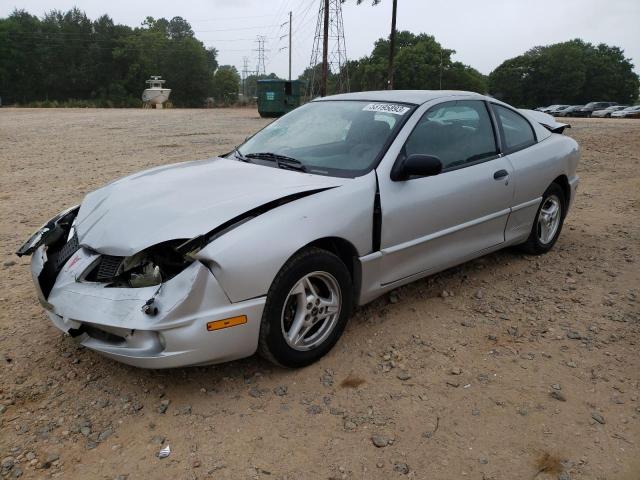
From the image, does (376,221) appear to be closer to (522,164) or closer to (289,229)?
(289,229)

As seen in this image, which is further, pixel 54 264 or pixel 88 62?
pixel 88 62

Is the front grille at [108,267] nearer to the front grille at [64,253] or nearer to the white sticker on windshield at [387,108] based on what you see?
the front grille at [64,253]

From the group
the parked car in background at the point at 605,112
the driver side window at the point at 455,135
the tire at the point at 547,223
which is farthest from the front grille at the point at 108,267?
the parked car in background at the point at 605,112

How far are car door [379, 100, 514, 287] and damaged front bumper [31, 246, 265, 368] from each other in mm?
1113

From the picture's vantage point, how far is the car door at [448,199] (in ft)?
11.0

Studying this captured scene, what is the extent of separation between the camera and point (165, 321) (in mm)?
2467

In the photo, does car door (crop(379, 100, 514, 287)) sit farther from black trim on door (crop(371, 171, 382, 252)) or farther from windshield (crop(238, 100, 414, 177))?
windshield (crop(238, 100, 414, 177))

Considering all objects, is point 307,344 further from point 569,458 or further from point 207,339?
point 569,458

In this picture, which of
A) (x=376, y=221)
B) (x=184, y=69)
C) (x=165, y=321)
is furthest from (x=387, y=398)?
(x=184, y=69)

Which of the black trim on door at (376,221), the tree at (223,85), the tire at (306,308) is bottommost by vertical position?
the tire at (306,308)

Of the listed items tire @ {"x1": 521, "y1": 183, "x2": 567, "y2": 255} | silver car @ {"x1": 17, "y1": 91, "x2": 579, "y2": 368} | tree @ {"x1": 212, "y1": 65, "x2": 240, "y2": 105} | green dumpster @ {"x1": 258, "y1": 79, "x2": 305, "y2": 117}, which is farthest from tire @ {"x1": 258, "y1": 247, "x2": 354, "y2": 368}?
tree @ {"x1": 212, "y1": 65, "x2": 240, "y2": 105}

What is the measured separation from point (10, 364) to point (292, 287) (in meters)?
1.70

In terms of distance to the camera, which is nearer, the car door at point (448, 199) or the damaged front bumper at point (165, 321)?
the damaged front bumper at point (165, 321)

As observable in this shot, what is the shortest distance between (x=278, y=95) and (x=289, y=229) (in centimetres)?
2355
